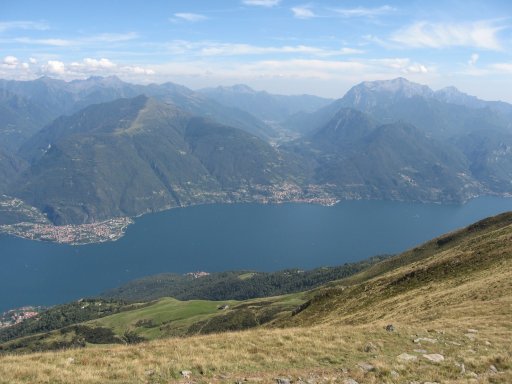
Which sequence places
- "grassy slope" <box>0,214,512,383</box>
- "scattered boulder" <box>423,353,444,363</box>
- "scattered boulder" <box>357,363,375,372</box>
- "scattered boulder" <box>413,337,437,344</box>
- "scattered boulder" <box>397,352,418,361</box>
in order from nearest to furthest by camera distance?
"grassy slope" <box>0,214,512,383</box>, "scattered boulder" <box>357,363,375,372</box>, "scattered boulder" <box>423,353,444,363</box>, "scattered boulder" <box>397,352,418,361</box>, "scattered boulder" <box>413,337,437,344</box>

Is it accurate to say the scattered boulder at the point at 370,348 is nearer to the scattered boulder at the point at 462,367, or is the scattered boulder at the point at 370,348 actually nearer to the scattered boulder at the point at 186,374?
the scattered boulder at the point at 462,367

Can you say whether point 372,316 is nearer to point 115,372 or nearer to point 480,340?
point 480,340

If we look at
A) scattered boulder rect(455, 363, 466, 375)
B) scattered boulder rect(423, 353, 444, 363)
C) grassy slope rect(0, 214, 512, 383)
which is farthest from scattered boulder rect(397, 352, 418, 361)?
scattered boulder rect(455, 363, 466, 375)

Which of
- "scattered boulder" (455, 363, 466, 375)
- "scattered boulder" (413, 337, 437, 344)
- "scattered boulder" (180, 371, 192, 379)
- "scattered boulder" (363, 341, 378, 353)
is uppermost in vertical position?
"scattered boulder" (455, 363, 466, 375)

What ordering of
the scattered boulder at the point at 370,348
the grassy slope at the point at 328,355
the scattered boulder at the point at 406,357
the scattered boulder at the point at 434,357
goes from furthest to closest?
1. the scattered boulder at the point at 370,348
2. the scattered boulder at the point at 406,357
3. the scattered boulder at the point at 434,357
4. the grassy slope at the point at 328,355

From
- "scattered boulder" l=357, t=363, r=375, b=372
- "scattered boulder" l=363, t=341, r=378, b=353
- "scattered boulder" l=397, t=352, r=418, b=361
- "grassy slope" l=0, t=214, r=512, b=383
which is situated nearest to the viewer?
"grassy slope" l=0, t=214, r=512, b=383

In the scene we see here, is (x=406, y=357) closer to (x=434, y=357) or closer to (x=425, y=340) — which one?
(x=434, y=357)

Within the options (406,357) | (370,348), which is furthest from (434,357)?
(370,348)

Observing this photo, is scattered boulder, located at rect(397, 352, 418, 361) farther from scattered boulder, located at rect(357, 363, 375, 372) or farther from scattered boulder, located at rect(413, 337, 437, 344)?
scattered boulder, located at rect(413, 337, 437, 344)

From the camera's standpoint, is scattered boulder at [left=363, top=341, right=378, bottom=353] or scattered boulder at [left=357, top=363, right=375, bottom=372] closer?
scattered boulder at [left=357, top=363, right=375, bottom=372]

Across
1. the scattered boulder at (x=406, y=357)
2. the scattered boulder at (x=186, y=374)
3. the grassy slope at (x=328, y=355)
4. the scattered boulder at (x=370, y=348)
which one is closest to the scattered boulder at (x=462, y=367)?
the grassy slope at (x=328, y=355)
